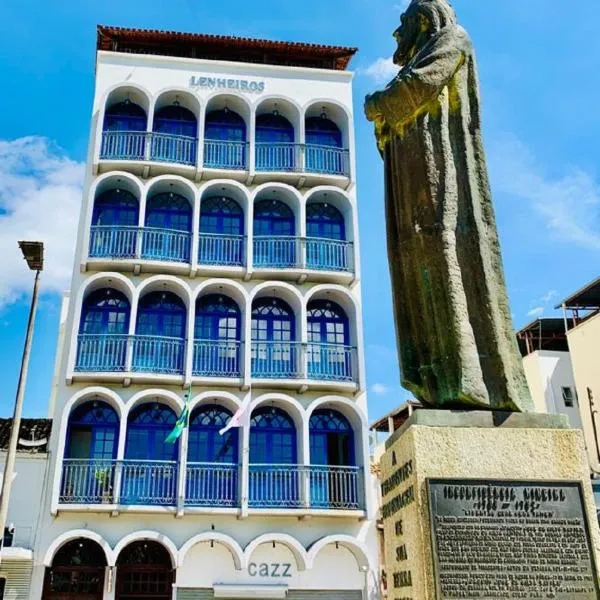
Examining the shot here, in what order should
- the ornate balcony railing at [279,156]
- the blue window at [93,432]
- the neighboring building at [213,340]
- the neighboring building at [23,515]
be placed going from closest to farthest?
the neighboring building at [23,515]
the neighboring building at [213,340]
the blue window at [93,432]
the ornate balcony railing at [279,156]

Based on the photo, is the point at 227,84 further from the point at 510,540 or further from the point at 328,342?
the point at 510,540

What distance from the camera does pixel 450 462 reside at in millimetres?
5113

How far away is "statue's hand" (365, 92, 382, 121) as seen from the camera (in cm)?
599

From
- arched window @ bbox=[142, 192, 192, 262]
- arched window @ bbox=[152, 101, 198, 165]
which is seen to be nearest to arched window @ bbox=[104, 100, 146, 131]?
arched window @ bbox=[152, 101, 198, 165]

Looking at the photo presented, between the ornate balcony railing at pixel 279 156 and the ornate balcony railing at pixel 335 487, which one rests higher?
the ornate balcony railing at pixel 279 156

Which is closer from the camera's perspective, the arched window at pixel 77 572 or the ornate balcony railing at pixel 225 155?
the arched window at pixel 77 572

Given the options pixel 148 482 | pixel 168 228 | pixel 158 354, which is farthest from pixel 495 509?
pixel 168 228

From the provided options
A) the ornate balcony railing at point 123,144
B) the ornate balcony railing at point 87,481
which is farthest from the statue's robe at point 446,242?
the ornate balcony railing at point 123,144

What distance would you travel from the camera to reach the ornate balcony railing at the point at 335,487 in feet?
67.8

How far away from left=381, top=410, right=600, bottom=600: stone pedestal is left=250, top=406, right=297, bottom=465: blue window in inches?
643

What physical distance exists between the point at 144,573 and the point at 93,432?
4.24m

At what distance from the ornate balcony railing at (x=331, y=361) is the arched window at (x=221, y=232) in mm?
3722

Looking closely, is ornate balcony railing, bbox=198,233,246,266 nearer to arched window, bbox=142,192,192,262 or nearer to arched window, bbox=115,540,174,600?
arched window, bbox=142,192,192,262

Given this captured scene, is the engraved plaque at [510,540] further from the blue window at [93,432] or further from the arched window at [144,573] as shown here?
the blue window at [93,432]
